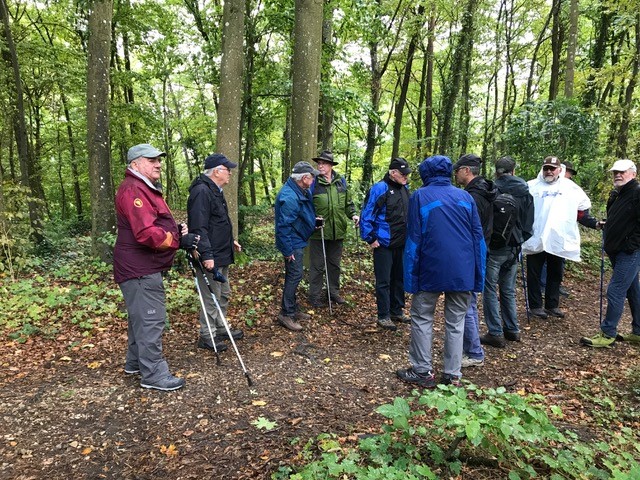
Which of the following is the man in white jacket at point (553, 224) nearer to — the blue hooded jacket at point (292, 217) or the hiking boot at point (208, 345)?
the blue hooded jacket at point (292, 217)

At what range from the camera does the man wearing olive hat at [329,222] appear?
6.46 m

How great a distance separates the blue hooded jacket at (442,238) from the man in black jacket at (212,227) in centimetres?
220

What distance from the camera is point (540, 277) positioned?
6.60 metres

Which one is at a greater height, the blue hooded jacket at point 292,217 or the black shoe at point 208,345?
the blue hooded jacket at point 292,217

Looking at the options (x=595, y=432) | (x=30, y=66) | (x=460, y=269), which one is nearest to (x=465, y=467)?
(x=595, y=432)

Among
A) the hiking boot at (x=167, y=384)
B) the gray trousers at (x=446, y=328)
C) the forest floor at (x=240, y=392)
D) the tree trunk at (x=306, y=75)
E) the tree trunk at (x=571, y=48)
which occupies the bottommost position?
the forest floor at (x=240, y=392)

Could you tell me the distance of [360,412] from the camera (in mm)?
3729

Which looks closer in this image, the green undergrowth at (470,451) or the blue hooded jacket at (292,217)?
the green undergrowth at (470,451)

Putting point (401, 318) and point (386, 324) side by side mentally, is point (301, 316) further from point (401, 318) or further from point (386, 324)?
point (401, 318)

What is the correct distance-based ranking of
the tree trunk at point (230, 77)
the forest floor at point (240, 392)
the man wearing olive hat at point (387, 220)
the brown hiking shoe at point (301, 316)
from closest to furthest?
the forest floor at point (240, 392) → the man wearing olive hat at point (387, 220) → the brown hiking shoe at point (301, 316) → the tree trunk at point (230, 77)

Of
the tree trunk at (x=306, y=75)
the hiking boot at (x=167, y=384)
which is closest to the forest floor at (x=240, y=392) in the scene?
the hiking boot at (x=167, y=384)

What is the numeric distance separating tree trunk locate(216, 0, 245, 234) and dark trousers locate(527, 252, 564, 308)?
517cm

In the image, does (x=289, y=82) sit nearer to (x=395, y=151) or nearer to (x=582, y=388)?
(x=395, y=151)

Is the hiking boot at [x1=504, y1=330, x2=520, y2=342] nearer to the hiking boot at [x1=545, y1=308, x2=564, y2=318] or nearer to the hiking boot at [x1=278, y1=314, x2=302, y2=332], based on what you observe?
A: the hiking boot at [x1=545, y1=308, x2=564, y2=318]
